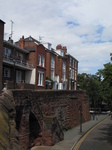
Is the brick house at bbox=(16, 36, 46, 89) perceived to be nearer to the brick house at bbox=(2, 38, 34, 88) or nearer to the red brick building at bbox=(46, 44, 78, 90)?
the brick house at bbox=(2, 38, 34, 88)

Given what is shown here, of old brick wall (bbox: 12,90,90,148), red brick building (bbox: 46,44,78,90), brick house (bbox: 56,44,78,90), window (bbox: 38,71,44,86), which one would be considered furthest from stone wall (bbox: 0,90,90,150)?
brick house (bbox: 56,44,78,90)

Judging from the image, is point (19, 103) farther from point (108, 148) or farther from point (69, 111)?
point (69, 111)

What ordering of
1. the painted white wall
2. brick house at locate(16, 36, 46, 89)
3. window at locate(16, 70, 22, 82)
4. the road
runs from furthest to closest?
brick house at locate(16, 36, 46, 89) → the painted white wall → window at locate(16, 70, 22, 82) → the road

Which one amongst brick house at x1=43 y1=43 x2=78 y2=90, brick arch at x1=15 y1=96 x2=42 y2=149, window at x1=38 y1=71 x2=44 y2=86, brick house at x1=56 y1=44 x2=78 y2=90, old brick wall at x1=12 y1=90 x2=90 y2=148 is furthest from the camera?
brick house at x1=56 y1=44 x2=78 y2=90

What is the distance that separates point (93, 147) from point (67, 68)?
34796 millimetres

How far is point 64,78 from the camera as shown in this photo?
50.4 meters

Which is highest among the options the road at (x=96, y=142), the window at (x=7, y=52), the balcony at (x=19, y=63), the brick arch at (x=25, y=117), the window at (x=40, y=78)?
the window at (x=7, y=52)

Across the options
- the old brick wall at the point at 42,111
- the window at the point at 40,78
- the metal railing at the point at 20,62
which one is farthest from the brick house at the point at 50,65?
the old brick wall at the point at 42,111

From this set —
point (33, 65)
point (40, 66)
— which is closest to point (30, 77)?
point (33, 65)

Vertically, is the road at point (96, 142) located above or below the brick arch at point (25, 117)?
below

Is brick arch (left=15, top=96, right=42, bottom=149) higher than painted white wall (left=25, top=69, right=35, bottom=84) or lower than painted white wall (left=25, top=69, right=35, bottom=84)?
lower

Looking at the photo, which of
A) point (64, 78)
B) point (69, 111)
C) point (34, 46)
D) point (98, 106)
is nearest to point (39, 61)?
point (34, 46)

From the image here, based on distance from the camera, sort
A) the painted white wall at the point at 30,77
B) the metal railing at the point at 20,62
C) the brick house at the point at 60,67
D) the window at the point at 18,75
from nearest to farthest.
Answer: the metal railing at the point at 20,62 < the window at the point at 18,75 < the painted white wall at the point at 30,77 < the brick house at the point at 60,67

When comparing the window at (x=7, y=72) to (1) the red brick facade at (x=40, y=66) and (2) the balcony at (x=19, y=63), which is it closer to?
(2) the balcony at (x=19, y=63)
